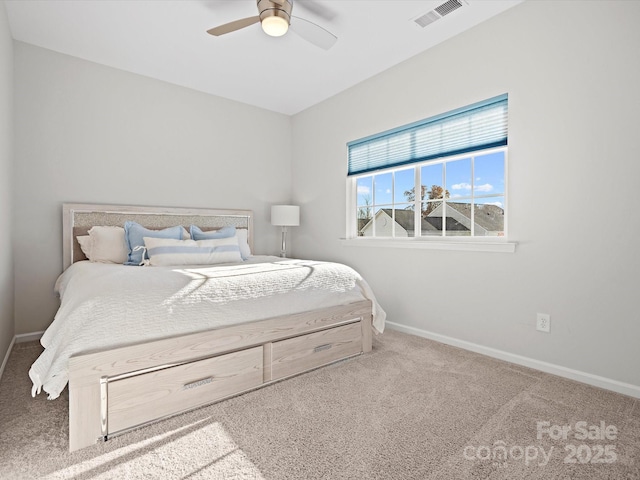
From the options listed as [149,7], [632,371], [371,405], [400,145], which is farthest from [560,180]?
[149,7]

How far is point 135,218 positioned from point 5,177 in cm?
116

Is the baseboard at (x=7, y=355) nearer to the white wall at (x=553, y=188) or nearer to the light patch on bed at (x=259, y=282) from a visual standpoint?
the light patch on bed at (x=259, y=282)

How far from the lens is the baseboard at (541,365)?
202 cm

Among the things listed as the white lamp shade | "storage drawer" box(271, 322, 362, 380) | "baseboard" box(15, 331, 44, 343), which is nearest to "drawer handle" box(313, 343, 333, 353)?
"storage drawer" box(271, 322, 362, 380)

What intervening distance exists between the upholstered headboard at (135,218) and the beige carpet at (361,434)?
123 cm

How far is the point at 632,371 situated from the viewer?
1986 mm

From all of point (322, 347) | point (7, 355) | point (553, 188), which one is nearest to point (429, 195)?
point (553, 188)

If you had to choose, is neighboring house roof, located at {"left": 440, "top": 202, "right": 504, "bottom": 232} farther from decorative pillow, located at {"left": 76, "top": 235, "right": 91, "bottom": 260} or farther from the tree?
decorative pillow, located at {"left": 76, "top": 235, "right": 91, "bottom": 260}

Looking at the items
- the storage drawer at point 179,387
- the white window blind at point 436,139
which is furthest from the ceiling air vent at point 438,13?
the storage drawer at point 179,387

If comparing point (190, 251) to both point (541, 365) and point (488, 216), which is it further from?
point (541, 365)

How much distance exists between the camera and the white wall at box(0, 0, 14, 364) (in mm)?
2238

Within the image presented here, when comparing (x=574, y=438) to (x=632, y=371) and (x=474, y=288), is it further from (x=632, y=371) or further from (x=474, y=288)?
(x=474, y=288)

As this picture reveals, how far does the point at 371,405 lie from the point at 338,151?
2811mm

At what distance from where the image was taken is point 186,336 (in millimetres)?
1805
